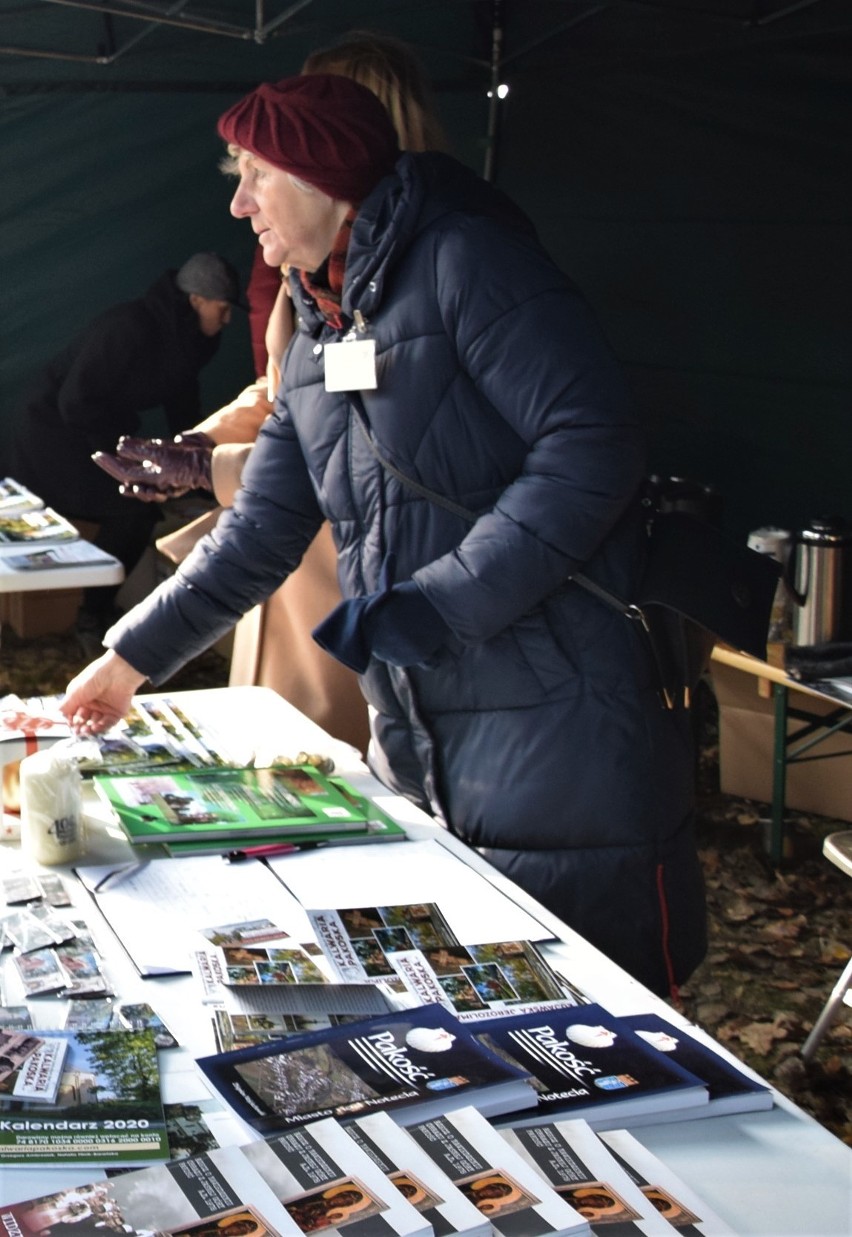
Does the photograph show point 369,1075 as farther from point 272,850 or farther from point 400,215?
point 400,215

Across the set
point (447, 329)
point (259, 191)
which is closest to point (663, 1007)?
point (447, 329)

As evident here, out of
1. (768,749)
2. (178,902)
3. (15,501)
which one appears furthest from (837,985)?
(15,501)

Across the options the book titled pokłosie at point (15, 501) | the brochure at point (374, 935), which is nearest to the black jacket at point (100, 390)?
the book titled pokłosie at point (15, 501)

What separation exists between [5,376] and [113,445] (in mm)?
571

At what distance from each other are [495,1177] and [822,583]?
2.88 m

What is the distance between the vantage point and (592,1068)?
1299 mm

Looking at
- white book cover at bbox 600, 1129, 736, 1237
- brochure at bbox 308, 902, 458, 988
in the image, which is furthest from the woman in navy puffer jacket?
white book cover at bbox 600, 1129, 736, 1237

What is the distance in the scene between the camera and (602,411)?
68.0 inches

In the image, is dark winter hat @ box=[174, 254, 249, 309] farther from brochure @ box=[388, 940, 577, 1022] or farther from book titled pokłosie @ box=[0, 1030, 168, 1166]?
book titled pokłosie @ box=[0, 1030, 168, 1166]

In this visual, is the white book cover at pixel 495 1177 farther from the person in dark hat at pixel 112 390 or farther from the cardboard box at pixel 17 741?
the person in dark hat at pixel 112 390

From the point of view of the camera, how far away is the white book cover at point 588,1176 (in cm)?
109

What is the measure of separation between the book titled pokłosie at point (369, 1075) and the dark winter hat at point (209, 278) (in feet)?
15.4

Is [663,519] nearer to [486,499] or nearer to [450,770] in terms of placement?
[486,499]

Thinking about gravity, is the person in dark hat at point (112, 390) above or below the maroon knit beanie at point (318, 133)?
below
